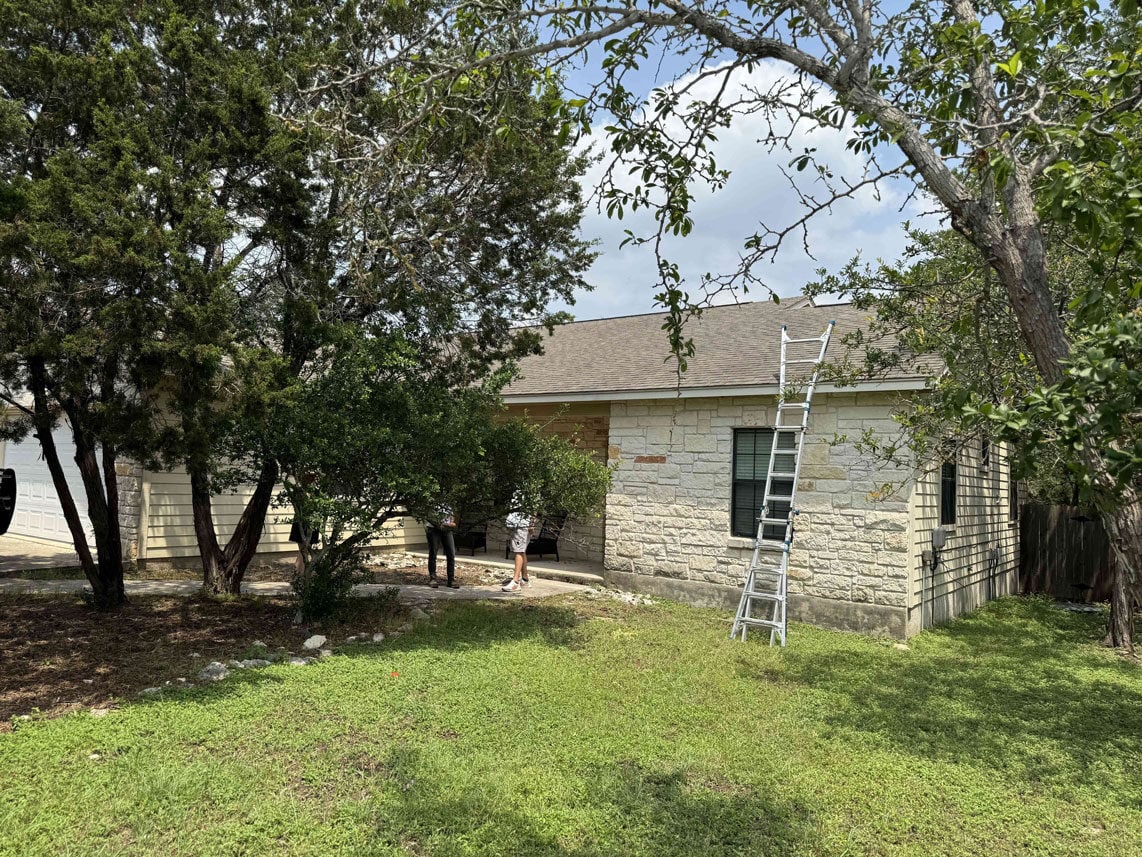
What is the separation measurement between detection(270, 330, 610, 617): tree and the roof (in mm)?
2621

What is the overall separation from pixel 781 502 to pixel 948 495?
300 cm

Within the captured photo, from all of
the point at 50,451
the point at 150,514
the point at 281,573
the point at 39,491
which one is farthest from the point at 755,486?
the point at 39,491

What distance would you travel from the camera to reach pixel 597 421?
14.0 meters

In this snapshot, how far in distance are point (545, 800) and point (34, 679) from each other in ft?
15.1

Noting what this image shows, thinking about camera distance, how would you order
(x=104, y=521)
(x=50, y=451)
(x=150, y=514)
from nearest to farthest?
(x=50, y=451), (x=104, y=521), (x=150, y=514)

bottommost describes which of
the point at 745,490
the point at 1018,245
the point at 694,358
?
the point at 745,490

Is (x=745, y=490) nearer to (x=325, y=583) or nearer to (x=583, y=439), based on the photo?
(x=583, y=439)

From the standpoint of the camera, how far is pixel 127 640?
7348 mm

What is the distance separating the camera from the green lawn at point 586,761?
3.96 meters

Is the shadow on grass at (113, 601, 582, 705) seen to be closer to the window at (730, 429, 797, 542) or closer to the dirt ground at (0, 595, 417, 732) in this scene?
the dirt ground at (0, 595, 417, 732)

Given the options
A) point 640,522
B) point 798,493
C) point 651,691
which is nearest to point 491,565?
point 640,522

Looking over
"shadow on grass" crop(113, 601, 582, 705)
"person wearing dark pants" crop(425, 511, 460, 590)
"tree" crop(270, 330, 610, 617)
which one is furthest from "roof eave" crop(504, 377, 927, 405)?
"shadow on grass" crop(113, 601, 582, 705)

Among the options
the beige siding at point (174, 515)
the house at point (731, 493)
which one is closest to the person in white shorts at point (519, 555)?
the house at point (731, 493)

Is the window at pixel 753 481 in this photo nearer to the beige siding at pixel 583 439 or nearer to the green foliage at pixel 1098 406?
the beige siding at pixel 583 439
